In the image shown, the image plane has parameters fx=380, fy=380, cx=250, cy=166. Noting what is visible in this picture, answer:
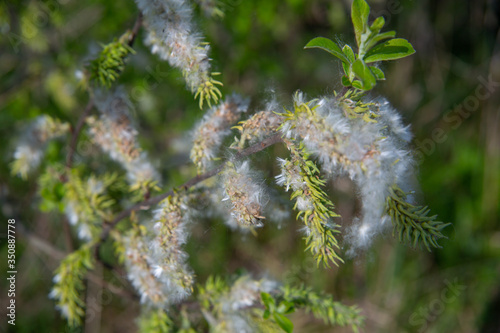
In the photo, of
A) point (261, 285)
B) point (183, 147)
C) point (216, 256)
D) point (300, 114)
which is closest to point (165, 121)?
point (183, 147)

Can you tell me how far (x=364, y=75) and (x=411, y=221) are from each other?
16.2 inches

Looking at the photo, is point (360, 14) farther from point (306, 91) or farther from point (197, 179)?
point (306, 91)

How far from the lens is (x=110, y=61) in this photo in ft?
4.72

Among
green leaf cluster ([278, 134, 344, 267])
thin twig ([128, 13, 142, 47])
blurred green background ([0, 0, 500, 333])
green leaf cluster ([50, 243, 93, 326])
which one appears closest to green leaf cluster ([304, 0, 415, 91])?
green leaf cluster ([278, 134, 344, 267])

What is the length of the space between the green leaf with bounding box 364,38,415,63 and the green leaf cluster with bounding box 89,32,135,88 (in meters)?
0.89

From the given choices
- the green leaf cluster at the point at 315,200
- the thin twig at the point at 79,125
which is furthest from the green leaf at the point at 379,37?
the thin twig at the point at 79,125

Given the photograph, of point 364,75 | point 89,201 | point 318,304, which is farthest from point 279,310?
point 89,201

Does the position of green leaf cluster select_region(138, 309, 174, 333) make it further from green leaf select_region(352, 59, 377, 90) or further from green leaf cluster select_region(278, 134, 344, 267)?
green leaf select_region(352, 59, 377, 90)

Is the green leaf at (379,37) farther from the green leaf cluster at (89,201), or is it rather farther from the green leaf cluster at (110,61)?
the green leaf cluster at (89,201)

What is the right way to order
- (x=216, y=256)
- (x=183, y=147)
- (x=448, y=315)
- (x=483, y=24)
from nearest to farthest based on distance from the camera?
(x=183, y=147) < (x=216, y=256) < (x=448, y=315) < (x=483, y=24)

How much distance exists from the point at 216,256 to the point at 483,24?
341cm

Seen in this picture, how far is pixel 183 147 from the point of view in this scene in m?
2.65

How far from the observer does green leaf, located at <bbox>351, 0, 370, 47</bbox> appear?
1.06 meters

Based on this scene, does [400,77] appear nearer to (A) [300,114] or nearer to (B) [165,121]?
(B) [165,121]
